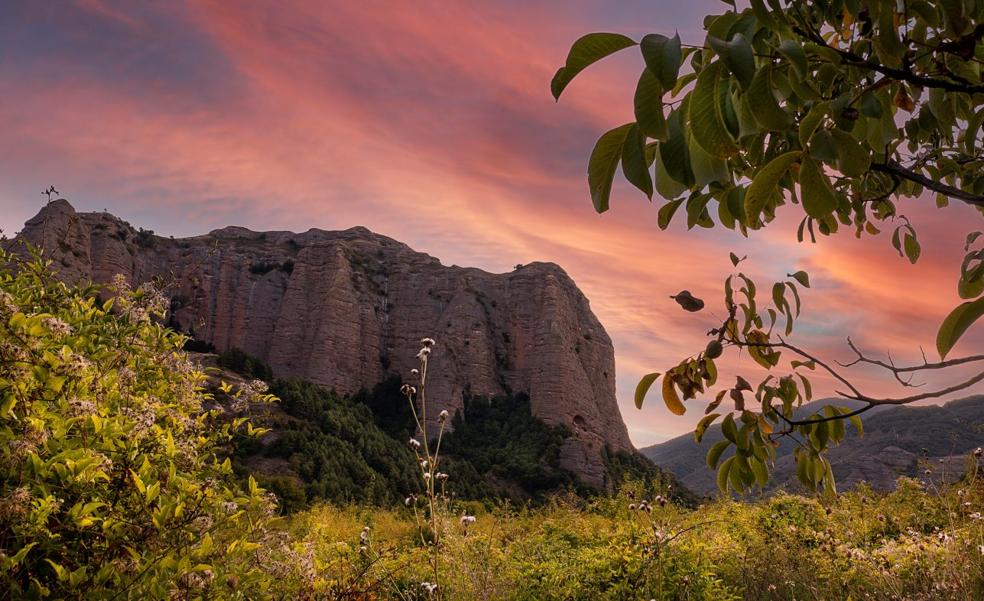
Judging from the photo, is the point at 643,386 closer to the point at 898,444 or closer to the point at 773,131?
the point at 773,131

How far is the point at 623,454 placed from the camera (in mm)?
46562

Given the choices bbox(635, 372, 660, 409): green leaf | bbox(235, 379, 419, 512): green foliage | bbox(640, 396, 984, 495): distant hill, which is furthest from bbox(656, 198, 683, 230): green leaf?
bbox(640, 396, 984, 495): distant hill

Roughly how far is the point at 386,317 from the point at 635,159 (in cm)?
5233

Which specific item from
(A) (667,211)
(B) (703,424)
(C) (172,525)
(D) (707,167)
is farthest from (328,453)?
(D) (707,167)

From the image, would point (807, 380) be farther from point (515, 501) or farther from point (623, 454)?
point (623, 454)

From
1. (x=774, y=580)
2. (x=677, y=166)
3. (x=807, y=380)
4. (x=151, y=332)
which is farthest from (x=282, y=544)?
(x=774, y=580)

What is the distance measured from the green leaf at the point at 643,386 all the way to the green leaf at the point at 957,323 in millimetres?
720

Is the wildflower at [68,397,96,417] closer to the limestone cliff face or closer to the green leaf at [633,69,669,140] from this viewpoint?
the green leaf at [633,69,669,140]

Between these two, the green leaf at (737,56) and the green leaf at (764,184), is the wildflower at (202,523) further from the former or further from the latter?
the green leaf at (737,56)

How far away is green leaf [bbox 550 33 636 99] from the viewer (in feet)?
3.19

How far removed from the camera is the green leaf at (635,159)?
3.38ft

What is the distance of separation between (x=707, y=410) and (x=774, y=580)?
661 centimetres

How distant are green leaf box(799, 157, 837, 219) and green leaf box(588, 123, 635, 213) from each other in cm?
32

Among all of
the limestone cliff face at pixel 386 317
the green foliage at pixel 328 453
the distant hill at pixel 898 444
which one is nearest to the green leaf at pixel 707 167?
→ the green foliage at pixel 328 453
